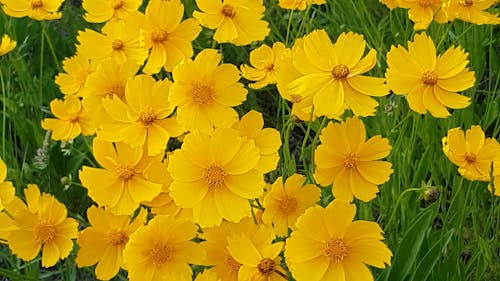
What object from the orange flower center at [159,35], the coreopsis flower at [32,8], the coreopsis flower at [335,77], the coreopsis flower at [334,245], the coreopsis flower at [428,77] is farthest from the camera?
the coreopsis flower at [32,8]

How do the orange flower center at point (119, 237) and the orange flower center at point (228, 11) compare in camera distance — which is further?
the orange flower center at point (228, 11)

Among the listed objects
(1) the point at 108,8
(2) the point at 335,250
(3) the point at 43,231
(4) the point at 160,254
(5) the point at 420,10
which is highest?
(5) the point at 420,10

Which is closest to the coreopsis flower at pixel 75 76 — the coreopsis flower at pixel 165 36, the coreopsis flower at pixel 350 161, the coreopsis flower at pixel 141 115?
the coreopsis flower at pixel 165 36

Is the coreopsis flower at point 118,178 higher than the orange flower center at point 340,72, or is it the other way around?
the orange flower center at point 340,72

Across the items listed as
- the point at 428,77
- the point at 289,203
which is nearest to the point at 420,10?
the point at 428,77

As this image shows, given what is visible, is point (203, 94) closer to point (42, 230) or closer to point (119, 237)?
point (119, 237)

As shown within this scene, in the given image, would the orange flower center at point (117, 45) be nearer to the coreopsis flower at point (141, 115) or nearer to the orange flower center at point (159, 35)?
the orange flower center at point (159, 35)

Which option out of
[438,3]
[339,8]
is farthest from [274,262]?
[339,8]

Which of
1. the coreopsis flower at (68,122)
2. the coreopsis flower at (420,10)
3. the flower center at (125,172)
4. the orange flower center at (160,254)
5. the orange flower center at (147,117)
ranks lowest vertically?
the coreopsis flower at (68,122)
